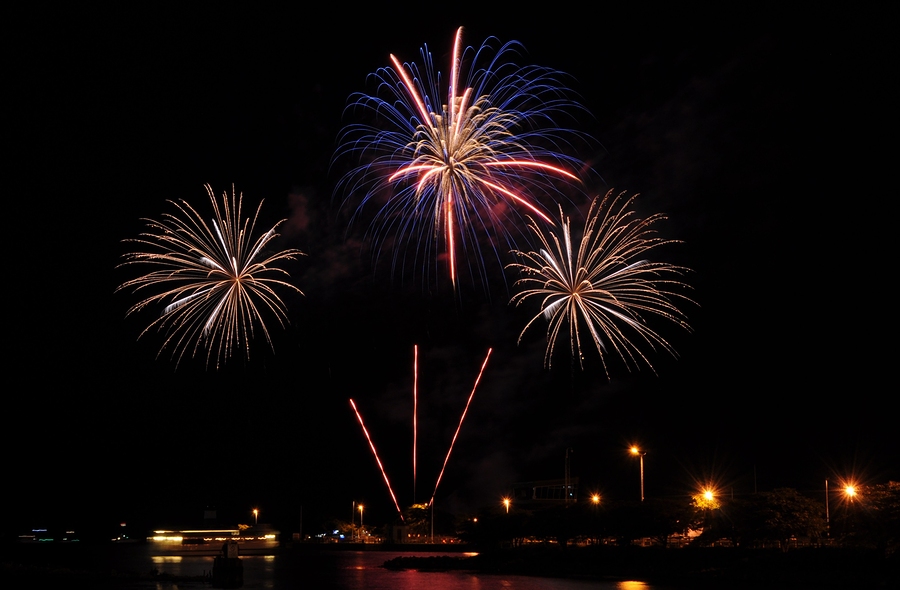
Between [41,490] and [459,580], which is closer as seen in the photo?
[459,580]

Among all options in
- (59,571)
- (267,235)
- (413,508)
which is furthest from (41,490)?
(267,235)

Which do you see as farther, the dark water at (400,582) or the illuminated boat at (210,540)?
the illuminated boat at (210,540)

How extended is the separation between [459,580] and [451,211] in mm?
39118

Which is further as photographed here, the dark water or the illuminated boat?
the illuminated boat

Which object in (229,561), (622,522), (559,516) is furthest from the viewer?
(559,516)

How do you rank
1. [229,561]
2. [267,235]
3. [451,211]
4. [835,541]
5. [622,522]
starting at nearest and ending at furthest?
[451,211] → [267,235] → [835,541] → [229,561] → [622,522]

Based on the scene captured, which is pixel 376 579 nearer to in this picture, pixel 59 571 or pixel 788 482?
pixel 59 571

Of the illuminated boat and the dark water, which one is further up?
the dark water

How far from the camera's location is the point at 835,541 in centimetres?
6059

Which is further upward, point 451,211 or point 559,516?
point 451,211

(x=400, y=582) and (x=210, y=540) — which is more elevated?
(x=400, y=582)

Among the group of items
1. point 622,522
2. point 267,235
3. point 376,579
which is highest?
point 267,235

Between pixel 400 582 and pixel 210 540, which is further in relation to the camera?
pixel 210 540

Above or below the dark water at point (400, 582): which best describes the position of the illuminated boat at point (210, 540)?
below
